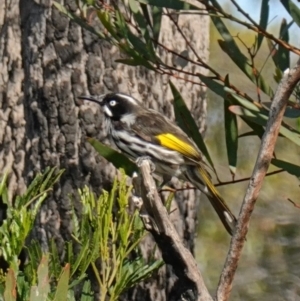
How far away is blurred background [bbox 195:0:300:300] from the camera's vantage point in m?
4.00

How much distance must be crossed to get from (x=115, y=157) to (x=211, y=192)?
1.70 feet

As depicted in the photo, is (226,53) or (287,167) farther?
(226,53)

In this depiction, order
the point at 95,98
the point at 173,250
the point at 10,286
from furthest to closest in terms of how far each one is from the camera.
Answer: the point at 95,98, the point at 173,250, the point at 10,286

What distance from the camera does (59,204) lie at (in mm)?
2756

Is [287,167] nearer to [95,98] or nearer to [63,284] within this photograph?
[63,284]

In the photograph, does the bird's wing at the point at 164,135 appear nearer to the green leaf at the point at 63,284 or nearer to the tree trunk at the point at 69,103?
the tree trunk at the point at 69,103

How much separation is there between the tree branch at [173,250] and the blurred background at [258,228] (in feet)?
7.53

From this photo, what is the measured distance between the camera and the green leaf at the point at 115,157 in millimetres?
2033

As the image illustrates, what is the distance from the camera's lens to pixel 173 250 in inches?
58.9

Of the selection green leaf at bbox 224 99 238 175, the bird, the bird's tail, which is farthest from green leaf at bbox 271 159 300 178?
the bird

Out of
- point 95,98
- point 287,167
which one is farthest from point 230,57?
point 95,98

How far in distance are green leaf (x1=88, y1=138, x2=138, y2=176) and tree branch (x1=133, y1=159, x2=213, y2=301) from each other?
11.6 inches

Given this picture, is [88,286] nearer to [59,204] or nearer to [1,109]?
[59,204]

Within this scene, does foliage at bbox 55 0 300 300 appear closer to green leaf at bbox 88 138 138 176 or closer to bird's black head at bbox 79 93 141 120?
green leaf at bbox 88 138 138 176
